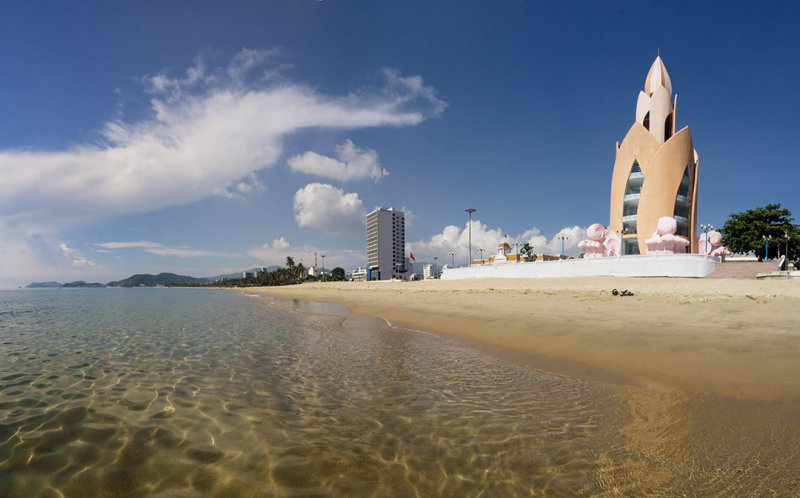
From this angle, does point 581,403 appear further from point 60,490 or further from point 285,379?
point 60,490

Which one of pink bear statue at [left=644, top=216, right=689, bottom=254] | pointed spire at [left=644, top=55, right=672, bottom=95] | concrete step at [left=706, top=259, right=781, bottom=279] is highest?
pointed spire at [left=644, top=55, right=672, bottom=95]

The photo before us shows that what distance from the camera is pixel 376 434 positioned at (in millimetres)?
4309

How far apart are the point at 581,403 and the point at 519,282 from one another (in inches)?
1115

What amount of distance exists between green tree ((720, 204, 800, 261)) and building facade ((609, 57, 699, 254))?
6.41 m

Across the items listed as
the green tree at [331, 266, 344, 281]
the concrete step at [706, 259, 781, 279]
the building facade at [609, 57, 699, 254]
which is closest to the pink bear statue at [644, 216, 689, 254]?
the concrete step at [706, 259, 781, 279]

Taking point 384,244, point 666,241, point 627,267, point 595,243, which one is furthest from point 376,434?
point 384,244

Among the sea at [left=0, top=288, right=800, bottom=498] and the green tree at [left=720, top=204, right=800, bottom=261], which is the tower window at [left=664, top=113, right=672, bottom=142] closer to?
the green tree at [left=720, top=204, right=800, bottom=261]

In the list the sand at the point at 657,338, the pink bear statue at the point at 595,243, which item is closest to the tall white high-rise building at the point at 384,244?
the pink bear statue at the point at 595,243

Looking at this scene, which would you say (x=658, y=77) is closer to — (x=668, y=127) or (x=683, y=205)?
(x=668, y=127)

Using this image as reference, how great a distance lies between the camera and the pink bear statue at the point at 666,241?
36.8 metres

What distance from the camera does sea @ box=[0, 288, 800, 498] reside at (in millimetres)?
3205

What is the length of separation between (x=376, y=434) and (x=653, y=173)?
2538 inches

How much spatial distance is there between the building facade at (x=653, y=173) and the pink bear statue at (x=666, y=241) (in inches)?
604

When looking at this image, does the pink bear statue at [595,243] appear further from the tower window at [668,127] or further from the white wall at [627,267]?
the tower window at [668,127]
